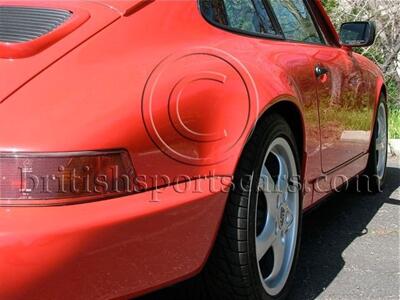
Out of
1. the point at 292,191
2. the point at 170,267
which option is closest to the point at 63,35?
the point at 170,267

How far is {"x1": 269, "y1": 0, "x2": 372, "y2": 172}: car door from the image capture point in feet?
10.8

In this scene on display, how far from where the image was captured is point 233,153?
2271mm

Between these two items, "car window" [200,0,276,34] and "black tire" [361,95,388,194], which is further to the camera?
"black tire" [361,95,388,194]

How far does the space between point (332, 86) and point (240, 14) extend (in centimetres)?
83

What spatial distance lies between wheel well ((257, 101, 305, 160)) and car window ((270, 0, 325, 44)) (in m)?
0.62

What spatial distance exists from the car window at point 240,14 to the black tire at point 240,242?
0.54 meters

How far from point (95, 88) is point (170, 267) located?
67 cm

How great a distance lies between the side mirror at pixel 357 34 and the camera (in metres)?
4.13

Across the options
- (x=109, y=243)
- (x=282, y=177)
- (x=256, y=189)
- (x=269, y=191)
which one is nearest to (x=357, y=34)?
(x=282, y=177)

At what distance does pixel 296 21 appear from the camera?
3615 mm

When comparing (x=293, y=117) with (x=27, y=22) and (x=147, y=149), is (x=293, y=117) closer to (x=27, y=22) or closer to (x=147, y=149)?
(x=147, y=149)

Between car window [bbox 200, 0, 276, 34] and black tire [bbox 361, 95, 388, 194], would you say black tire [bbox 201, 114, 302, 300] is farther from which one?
black tire [bbox 361, 95, 388, 194]

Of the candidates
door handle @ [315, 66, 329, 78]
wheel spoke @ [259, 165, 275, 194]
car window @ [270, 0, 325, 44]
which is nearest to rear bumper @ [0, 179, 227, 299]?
wheel spoke @ [259, 165, 275, 194]

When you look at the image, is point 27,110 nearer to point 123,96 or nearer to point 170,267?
point 123,96
